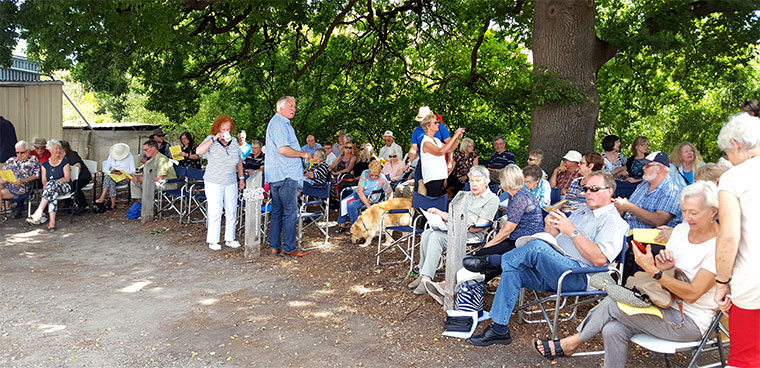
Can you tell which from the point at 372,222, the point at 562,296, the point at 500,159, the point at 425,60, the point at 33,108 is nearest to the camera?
the point at 562,296

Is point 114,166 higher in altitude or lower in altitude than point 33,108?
lower

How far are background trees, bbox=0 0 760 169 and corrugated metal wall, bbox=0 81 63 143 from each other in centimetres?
112

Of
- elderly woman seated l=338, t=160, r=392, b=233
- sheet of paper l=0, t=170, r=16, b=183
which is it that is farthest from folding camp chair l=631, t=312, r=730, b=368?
sheet of paper l=0, t=170, r=16, b=183

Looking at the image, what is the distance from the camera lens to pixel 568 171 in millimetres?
7543

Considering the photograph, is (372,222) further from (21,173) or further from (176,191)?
(21,173)

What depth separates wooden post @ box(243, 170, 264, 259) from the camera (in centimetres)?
701

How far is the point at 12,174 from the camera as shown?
8.97 metres

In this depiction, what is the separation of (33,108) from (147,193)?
5.04 meters

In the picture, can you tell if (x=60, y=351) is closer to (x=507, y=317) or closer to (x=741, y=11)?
(x=507, y=317)

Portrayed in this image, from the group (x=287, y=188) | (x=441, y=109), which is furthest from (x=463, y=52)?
(x=287, y=188)

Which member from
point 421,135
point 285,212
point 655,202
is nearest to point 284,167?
point 285,212

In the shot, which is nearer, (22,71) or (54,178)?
(54,178)

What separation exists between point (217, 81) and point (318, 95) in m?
2.18

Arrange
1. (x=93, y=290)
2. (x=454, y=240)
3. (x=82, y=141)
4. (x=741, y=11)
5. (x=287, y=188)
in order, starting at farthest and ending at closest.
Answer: (x=82, y=141)
(x=741, y=11)
(x=287, y=188)
(x=93, y=290)
(x=454, y=240)
